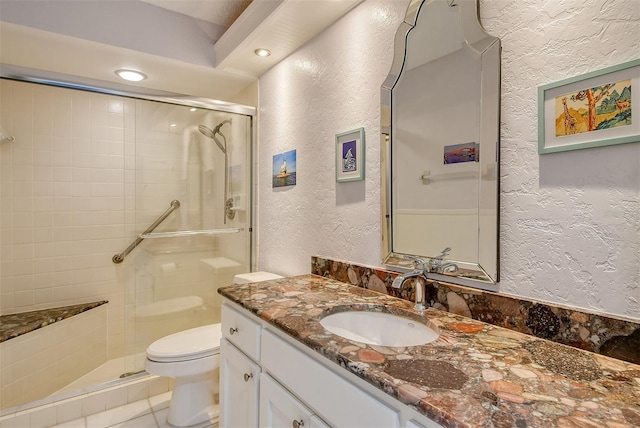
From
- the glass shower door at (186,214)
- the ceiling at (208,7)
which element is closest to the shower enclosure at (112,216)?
the glass shower door at (186,214)

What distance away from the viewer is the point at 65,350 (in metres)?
2.21

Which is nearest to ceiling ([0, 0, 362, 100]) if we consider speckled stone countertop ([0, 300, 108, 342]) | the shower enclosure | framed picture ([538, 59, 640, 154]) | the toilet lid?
the shower enclosure

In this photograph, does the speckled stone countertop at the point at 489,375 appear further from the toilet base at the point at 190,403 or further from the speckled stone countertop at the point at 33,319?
the speckled stone countertop at the point at 33,319

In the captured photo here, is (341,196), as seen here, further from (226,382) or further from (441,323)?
(226,382)

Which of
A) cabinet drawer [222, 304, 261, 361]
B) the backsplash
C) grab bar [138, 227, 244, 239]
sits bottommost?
cabinet drawer [222, 304, 261, 361]

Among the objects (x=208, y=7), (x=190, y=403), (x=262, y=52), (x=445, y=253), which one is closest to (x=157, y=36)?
(x=208, y=7)

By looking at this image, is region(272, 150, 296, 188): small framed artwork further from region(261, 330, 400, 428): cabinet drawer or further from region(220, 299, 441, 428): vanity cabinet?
region(261, 330, 400, 428): cabinet drawer

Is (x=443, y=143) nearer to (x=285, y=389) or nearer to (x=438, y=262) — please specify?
(x=438, y=262)

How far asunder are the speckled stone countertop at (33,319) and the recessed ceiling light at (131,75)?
5.41 feet

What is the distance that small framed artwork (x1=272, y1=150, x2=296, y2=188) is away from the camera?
1999 millimetres

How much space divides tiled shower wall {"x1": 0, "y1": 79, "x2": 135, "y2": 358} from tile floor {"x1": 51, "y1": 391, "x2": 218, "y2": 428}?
21.6 inches

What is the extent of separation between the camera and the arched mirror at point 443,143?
3.48 ft

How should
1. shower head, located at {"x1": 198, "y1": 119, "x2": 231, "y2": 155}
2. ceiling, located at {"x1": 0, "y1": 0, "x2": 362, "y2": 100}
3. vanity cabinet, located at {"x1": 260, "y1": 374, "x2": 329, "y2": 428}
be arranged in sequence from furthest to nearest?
shower head, located at {"x1": 198, "y1": 119, "x2": 231, "y2": 155}, ceiling, located at {"x1": 0, "y1": 0, "x2": 362, "y2": 100}, vanity cabinet, located at {"x1": 260, "y1": 374, "x2": 329, "y2": 428}

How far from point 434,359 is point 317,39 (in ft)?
5.36
